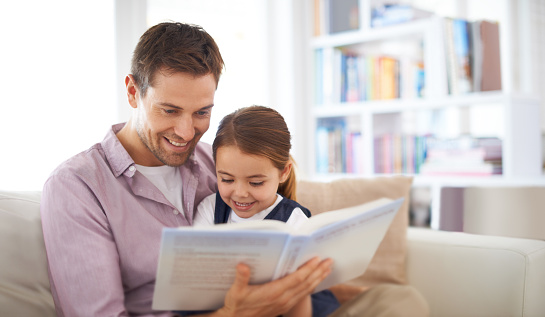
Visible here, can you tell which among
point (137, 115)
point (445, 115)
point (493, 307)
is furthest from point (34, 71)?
point (445, 115)

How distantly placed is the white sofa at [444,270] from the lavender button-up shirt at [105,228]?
0.21 ft

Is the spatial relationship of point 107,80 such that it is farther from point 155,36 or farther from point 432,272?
point 432,272

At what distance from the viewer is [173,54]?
127 centimetres

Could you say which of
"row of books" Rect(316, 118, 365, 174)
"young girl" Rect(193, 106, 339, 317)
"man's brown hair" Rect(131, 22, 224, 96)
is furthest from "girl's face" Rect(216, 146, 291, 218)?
"row of books" Rect(316, 118, 365, 174)

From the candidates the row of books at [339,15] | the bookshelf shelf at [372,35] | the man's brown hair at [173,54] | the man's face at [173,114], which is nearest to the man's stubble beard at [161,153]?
the man's face at [173,114]

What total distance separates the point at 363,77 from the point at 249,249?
2274mm

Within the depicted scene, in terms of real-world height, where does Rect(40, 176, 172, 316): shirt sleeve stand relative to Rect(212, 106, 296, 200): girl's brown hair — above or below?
below

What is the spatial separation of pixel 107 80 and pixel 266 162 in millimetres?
1268

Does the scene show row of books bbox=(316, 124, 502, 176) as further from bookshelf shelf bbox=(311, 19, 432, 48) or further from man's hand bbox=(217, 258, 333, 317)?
man's hand bbox=(217, 258, 333, 317)

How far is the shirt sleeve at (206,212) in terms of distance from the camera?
1342mm

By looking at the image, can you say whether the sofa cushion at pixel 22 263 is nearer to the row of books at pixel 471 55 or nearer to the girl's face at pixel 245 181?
the girl's face at pixel 245 181

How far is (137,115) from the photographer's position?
1.37 meters

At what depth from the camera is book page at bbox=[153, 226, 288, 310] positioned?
845 millimetres

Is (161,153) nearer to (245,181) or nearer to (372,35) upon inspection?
(245,181)
